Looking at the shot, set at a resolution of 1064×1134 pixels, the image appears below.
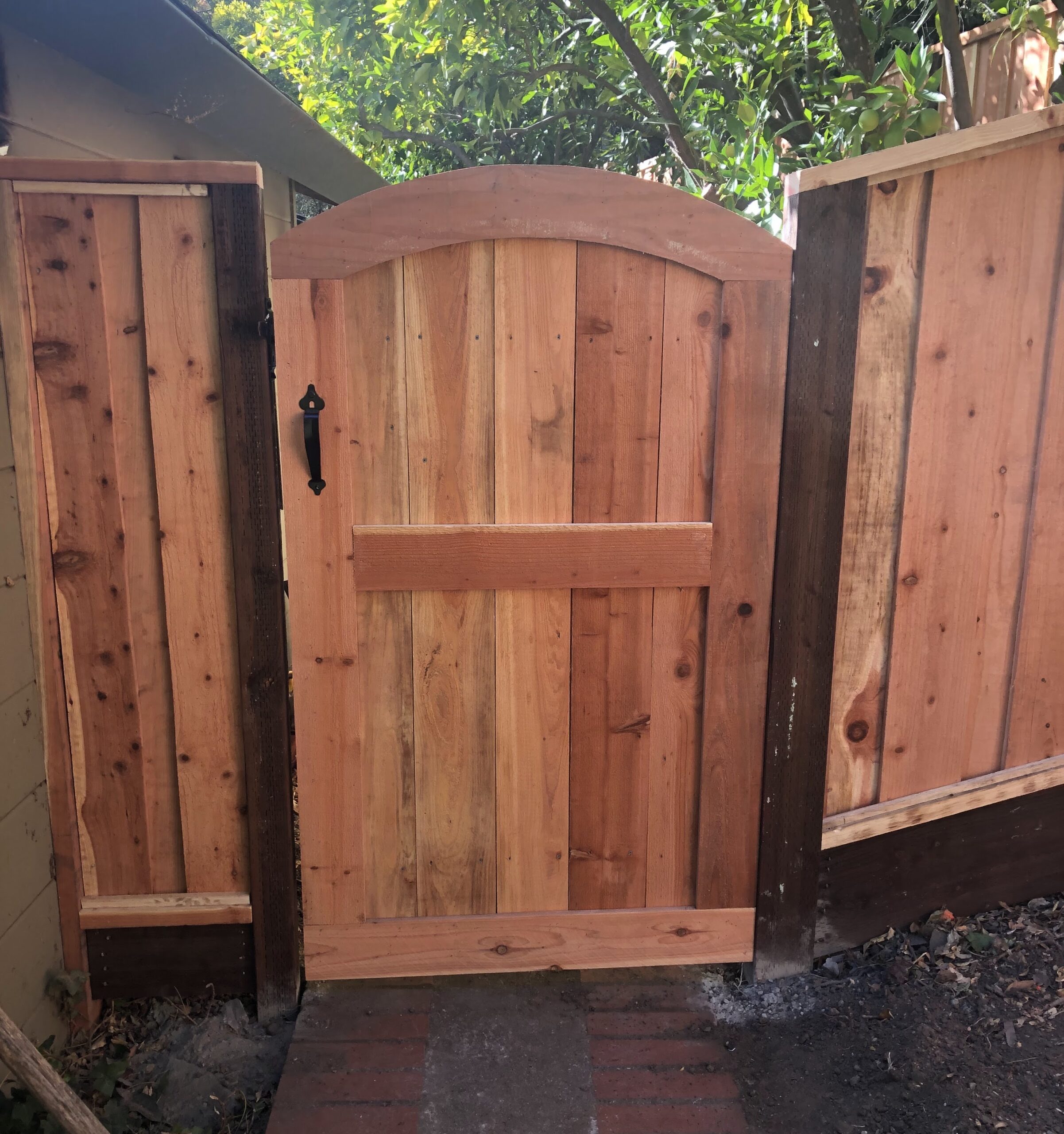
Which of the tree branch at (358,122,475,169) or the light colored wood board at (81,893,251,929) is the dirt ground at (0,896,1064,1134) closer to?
the light colored wood board at (81,893,251,929)

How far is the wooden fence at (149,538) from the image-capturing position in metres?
1.91

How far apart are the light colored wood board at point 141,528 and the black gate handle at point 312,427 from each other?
0.35 meters

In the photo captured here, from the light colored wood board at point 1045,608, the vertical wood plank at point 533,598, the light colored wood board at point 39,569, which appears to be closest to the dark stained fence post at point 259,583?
the light colored wood board at point 39,569

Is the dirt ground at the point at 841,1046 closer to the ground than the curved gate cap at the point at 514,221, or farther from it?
closer to the ground

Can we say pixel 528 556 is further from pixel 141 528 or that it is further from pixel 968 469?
pixel 968 469

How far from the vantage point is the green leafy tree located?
333cm

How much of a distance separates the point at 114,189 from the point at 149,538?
0.74 meters

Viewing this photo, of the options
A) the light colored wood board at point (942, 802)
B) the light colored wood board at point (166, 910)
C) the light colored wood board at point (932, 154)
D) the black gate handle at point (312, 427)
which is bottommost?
the light colored wood board at point (166, 910)

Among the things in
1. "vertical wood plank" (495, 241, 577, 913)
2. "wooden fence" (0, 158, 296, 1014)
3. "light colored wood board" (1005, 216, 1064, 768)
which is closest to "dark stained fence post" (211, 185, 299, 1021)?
"wooden fence" (0, 158, 296, 1014)

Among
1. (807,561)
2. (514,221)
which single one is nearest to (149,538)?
(514,221)

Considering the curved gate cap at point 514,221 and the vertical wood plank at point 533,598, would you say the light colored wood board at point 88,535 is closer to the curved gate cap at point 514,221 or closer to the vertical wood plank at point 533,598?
the curved gate cap at point 514,221

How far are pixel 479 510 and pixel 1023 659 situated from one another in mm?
1563

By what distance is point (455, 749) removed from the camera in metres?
2.22

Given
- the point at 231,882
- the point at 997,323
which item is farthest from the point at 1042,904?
the point at 231,882
